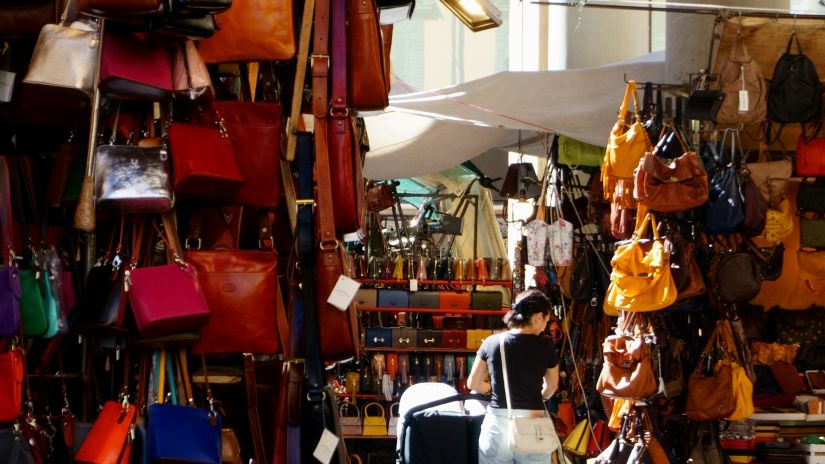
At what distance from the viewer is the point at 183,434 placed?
11.5 ft

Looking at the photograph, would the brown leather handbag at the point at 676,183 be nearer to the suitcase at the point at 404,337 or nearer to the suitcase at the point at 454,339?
the suitcase at the point at 454,339

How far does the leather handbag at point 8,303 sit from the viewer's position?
3385 millimetres

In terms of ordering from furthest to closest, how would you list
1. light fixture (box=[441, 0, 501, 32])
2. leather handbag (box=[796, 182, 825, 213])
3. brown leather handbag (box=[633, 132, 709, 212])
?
1. leather handbag (box=[796, 182, 825, 213])
2. brown leather handbag (box=[633, 132, 709, 212])
3. light fixture (box=[441, 0, 501, 32])

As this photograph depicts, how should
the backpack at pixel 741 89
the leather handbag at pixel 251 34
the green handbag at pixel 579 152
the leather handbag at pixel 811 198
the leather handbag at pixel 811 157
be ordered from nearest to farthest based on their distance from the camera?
the leather handbag at pixel 251 34, the backpack at pixel 741 89, the leather handbag at pixel 811 157, the leather handbag at pixel 811 198, the green handbag at pixel 579 152

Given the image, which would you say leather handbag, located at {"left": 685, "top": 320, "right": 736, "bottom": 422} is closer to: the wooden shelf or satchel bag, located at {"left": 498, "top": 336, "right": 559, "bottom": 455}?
satchel bag, located at {"left": 498, "top": 336, "right": 559, "bottom": 455}

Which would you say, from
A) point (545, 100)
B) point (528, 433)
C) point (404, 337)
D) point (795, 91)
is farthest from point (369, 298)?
point (795, 91)

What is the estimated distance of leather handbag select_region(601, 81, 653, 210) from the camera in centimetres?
700

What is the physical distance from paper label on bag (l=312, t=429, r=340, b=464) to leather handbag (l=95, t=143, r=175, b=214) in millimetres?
979

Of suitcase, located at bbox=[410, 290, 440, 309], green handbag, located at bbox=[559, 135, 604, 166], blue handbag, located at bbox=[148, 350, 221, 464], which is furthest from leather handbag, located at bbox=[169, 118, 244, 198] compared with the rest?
suitcase, located at bbox=[410, 290, 440, 309]

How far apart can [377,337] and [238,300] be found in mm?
7803

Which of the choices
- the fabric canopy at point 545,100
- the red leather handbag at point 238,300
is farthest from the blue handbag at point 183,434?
the fabric canopy at point 545,100

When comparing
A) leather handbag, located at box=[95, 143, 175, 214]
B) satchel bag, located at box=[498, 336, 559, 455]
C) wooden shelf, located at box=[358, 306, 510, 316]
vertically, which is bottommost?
satchel bag, located at box=[498, 336, 559, 455]

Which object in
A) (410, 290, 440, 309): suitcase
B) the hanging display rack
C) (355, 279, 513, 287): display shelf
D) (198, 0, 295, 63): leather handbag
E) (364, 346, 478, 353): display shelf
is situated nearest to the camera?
(198, 0, 295, 63): leather handbag

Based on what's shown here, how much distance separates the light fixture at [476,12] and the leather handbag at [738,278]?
2370mm
